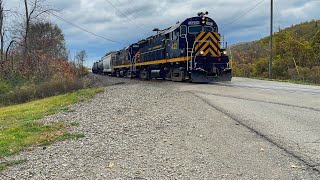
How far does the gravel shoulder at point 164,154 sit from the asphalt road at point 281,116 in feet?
0.92

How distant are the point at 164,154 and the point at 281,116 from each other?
4.38 metres

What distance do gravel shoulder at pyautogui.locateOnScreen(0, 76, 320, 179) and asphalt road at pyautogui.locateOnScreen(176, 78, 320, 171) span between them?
279 mm

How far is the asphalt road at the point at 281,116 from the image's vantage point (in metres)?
6.05

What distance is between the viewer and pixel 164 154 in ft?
19.2

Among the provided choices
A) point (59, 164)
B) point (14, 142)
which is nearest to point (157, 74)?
point (14, 142)

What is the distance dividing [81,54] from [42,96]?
61.5 meters

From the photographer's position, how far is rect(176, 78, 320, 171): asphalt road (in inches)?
238

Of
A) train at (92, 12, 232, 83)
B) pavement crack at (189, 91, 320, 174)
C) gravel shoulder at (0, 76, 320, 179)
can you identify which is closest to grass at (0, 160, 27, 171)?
gravel shoulder at (0, 76, 320, 179)

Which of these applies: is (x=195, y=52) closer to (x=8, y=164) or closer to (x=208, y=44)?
(x=208, y=44)

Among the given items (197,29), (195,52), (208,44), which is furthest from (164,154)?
(197,29)

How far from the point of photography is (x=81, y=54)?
84312 mm

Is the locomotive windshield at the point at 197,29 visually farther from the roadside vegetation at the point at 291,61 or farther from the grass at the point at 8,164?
the grass at the point at 8,164

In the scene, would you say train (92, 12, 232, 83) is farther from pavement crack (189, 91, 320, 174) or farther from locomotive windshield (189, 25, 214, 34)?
pavement crack (189, 91, 320, 174)

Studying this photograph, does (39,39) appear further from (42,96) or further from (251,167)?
(251,167)
